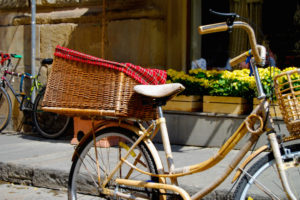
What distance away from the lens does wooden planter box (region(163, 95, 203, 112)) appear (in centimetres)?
609

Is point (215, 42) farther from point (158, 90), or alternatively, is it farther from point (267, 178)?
point (267, 178)

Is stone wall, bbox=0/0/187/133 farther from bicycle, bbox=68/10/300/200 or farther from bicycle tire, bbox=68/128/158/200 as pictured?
bicycle tire, bbox=68/128/158/200

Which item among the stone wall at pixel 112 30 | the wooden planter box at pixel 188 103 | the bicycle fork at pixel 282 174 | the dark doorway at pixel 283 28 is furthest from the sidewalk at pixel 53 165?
the dark doorway at pixel 283 28

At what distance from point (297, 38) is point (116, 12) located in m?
2.88

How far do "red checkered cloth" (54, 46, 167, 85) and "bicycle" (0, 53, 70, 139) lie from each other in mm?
3918

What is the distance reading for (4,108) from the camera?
7.70 meters

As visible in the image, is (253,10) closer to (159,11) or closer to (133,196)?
(159,11)

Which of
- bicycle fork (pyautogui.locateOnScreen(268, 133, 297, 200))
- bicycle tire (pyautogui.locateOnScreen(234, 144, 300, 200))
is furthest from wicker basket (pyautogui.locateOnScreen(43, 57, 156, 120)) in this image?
bicycle fork (pyautogui.locateOnScreen(268, 133, 297, 200))

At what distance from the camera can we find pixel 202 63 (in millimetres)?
6973

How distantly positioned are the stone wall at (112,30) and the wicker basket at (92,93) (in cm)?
358

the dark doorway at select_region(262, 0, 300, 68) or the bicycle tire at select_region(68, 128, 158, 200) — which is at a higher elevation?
the dark doorway at select_region(262, 0, 300, 68)

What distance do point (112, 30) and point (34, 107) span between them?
180 centimetres

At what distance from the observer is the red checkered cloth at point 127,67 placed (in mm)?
3047

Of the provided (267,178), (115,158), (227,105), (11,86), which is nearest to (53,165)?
(115,158)
